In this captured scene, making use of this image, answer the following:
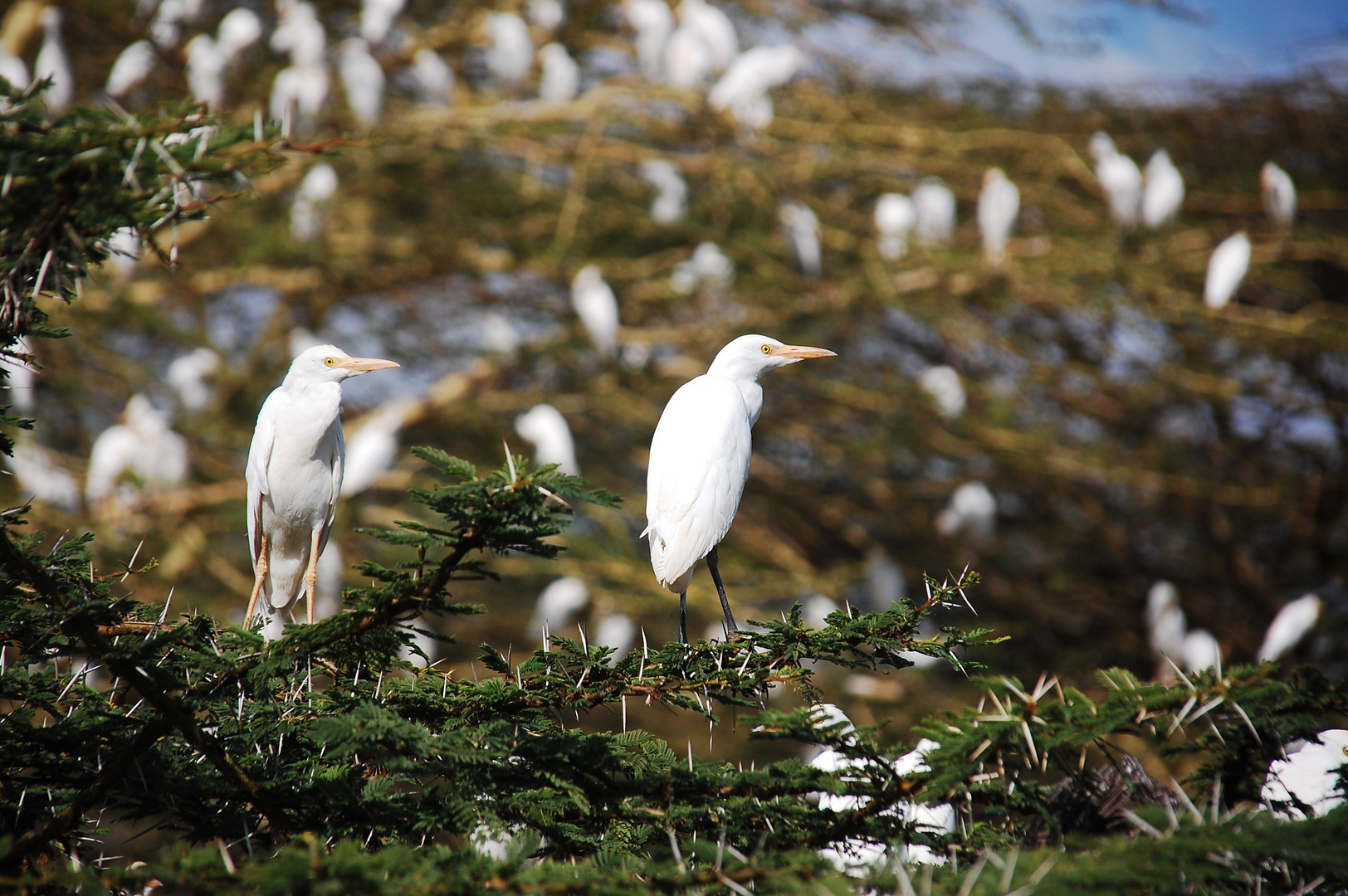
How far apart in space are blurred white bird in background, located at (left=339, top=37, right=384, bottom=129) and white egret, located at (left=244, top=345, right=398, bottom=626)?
4222 mm

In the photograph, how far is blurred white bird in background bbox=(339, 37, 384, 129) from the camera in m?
6.00

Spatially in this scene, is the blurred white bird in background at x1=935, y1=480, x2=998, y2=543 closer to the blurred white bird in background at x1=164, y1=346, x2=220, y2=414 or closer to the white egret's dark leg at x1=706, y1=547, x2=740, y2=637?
the white egret's dark leg at x1=706, y1=547, x2=740, y2=637

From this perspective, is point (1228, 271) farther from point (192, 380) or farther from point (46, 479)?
point (46, 479)

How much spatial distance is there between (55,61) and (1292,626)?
915 cm

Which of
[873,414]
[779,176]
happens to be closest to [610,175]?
[779,176]

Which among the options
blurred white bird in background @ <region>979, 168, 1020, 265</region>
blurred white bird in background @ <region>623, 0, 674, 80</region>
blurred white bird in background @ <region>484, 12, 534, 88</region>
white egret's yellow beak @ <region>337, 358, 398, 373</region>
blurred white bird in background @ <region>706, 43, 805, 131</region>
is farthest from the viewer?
blurred white bird in background @ <region>623, 0, 674, 80</region>

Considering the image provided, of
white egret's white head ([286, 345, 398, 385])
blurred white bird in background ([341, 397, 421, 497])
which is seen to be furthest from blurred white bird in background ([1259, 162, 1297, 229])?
white egret's white head ([286, 345, 398, 385])

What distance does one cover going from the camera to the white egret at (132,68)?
5.77 m

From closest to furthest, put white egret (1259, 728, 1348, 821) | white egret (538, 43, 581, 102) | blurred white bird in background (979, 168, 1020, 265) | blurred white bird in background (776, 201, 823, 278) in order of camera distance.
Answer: white egret (1259, 728, 1348, 821), blurred white bird in background (776, 201, 823, 278), blurred white bird in background (979, 168, 1020, 265), white egret (538, 43, 581, 102)

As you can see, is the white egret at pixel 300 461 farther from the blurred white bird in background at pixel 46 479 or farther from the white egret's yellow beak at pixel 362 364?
the blurred white bird in background at pixel 46 479

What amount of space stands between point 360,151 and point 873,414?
12.2 feet

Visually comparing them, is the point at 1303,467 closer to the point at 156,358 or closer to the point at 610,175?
the point at 610,175

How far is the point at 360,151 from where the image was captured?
211 inches

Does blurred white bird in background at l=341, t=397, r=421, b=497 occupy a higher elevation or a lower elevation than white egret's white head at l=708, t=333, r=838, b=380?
lower
